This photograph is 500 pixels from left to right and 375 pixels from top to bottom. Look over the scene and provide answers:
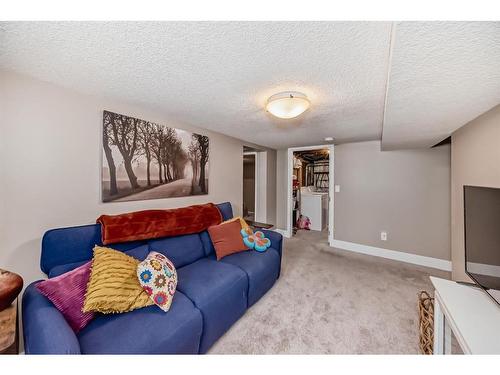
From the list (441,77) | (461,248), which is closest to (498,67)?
(441,77)

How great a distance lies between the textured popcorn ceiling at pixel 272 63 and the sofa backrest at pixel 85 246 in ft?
3.76

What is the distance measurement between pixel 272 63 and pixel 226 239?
1692mm

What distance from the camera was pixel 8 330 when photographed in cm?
91

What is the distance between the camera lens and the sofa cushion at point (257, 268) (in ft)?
6.00

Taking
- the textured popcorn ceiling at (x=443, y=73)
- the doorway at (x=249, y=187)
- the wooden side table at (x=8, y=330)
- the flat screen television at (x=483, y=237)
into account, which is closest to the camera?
the textured popcorn ceiling at (x=443, y=73)

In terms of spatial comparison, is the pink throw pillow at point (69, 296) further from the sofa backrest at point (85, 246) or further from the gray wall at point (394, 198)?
the gray wall at point (394, 198)

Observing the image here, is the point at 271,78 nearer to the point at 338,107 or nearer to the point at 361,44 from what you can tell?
the point at 361,44

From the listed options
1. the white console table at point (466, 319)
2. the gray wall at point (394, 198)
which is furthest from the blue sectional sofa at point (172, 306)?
the gray wall at point (394, 198)

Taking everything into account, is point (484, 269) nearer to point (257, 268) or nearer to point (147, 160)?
point (257, 268)

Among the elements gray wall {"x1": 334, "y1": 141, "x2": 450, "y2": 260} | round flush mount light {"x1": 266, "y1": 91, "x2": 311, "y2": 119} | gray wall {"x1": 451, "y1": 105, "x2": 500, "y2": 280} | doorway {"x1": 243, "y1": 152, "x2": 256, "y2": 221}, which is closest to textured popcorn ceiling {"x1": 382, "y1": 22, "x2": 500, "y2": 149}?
gray wall {"x1": 451, "y1": 105, "x2": 500, "y2": 280}

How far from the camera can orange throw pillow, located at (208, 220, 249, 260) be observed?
2074 mm

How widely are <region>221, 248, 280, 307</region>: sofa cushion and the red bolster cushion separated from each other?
1.66ft

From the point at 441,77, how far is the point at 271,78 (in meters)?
0.96

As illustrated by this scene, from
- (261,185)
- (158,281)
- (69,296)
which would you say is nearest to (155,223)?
(158,281)
